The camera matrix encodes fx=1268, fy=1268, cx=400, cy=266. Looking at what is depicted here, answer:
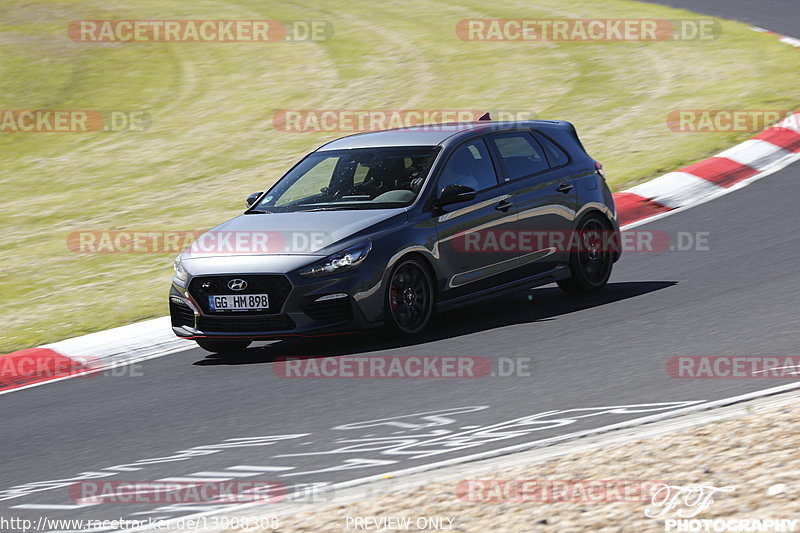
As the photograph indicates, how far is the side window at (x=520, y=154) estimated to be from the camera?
1079cm

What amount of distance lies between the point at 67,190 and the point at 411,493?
45.9 feet

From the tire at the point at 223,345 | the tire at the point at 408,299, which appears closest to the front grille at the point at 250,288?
the tire at the point at 223,345

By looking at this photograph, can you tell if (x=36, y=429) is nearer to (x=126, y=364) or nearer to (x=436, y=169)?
(x=126, y=364)

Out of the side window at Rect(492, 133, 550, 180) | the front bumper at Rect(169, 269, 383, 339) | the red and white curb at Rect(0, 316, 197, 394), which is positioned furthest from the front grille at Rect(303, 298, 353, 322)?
the side window at Rect(492, 133, 550, 180)

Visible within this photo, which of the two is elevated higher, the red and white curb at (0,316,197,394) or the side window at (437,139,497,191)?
the side window at (437,139,497,191)

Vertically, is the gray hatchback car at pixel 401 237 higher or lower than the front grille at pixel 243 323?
higher

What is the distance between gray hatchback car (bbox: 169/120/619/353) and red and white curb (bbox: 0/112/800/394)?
2.73 feet

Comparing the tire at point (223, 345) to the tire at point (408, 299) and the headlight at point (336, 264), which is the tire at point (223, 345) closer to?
the headlight at point (336, 264)

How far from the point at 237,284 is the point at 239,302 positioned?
137mm

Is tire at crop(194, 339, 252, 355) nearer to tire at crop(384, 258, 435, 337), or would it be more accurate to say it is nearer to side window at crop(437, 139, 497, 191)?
tire at crop(384, 258, 435, 337)

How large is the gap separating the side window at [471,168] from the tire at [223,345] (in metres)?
2.06

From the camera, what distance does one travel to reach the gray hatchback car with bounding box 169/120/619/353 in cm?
937

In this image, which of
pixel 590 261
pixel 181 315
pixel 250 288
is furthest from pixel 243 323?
pixel 590 261

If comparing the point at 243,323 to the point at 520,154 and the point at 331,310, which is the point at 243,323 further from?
the point at 520,154
